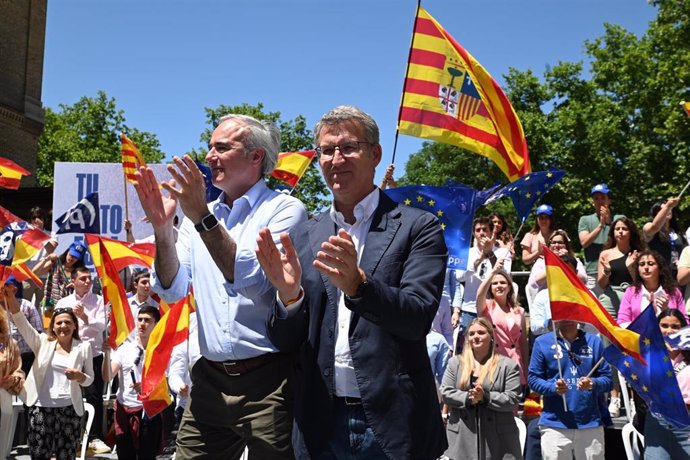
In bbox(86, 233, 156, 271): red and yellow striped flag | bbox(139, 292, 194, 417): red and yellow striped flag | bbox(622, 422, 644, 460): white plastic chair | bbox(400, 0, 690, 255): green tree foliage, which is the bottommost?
bbox(622, 422, 644, 460): white plastic chair

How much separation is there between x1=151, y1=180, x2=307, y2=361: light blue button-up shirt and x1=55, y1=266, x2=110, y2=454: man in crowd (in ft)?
19.7

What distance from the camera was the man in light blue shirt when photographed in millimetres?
3273

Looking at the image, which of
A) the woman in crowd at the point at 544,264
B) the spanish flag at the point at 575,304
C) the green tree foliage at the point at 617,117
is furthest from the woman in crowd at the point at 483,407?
the green tree foliage at the point at 617,117

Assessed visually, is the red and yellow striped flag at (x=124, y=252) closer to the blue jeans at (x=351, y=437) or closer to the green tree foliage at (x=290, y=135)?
the blue jeans at (x=351, y=437)

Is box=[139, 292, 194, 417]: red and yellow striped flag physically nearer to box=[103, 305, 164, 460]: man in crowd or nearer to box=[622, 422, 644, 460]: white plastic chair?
box=[103, 305, 164, 460]: man in crowd

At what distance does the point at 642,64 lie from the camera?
109 feet

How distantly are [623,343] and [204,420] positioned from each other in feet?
11.8

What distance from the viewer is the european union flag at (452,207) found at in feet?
22.8

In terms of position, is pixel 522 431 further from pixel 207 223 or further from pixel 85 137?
pixel 85 137

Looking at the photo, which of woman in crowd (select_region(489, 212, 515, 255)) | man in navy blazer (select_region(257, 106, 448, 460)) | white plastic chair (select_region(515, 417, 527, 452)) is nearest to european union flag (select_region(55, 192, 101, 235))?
woman in crowd (select_region(489, 212, 515, 255))

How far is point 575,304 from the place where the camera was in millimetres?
6141

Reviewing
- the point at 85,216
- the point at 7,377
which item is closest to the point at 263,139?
the point at 7,377

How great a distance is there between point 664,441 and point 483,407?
4.60ft

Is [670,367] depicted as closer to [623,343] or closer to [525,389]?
[623,343]
